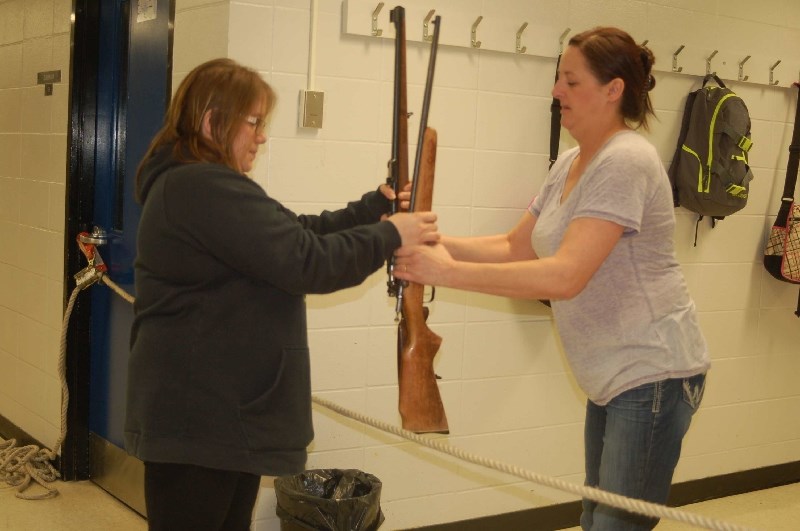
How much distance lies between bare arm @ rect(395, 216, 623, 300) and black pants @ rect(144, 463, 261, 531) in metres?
0.57

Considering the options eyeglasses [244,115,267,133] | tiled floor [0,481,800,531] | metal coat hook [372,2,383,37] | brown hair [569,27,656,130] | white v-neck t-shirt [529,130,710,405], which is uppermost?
metal coat hook [372,2,383,37]

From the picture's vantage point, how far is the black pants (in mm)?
1748

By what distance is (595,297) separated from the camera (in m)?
1.93

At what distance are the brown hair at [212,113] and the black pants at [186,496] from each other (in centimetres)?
61

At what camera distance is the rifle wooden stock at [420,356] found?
1900 mm

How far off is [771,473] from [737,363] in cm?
61

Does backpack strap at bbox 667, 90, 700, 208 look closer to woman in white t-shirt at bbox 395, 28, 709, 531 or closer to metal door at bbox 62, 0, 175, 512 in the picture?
woman in white t-shirt at bbox 395, 28, 709, 531

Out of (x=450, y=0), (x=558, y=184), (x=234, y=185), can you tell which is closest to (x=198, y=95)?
(x=234, y=185)

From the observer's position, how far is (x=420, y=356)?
193cm

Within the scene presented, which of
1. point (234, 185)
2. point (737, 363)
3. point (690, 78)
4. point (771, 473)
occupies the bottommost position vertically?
point (771, 473)

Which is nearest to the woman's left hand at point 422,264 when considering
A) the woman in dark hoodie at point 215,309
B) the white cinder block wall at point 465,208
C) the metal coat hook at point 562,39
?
the woman in dark hoodie at point 215,309

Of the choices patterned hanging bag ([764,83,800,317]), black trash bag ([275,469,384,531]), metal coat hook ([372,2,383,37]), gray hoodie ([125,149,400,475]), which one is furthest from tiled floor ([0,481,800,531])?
metal coat hook ([372,2,383,37])

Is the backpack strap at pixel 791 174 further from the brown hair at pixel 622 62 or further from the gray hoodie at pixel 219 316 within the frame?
the gray hoodie at pixel 219 316

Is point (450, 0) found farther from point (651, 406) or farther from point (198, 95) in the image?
point (651, 406)
